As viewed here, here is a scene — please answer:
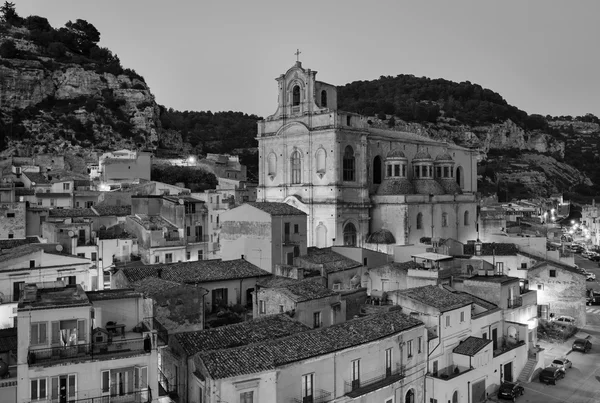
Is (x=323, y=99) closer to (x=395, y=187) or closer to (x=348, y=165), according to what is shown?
(x=348, y=165)

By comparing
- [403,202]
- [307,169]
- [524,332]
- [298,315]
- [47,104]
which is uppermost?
[47,104]

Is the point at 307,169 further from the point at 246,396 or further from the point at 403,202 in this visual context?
the point at 246,396

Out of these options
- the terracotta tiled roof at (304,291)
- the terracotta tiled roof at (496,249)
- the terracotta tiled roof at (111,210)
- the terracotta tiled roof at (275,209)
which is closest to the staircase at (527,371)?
the terracotta tiled roof at (304,291)

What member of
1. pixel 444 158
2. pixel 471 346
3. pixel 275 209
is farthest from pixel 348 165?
pixel 471 346

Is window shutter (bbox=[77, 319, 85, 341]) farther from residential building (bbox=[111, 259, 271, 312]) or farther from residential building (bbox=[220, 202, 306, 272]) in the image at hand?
residential building (bbox=[220, 202, 306, 272])

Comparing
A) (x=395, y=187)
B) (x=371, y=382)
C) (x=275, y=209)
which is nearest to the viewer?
(x=371, y=382)

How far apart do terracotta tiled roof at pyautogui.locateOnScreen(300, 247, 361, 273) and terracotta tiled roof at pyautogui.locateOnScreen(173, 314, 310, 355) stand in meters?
12.9

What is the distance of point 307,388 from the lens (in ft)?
72.4

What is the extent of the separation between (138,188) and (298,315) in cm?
3994

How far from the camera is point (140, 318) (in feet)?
73.6

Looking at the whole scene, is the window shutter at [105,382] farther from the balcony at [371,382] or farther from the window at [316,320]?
the window at [316,320]

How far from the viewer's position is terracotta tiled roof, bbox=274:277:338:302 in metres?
28.2

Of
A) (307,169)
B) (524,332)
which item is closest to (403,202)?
(307,169)

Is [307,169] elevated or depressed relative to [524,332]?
elevated
